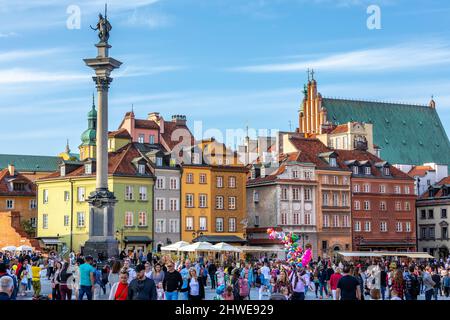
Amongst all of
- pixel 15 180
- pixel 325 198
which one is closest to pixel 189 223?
pixel 325 198

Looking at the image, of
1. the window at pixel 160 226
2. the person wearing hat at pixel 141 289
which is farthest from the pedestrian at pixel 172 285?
the window at pixel 160 226

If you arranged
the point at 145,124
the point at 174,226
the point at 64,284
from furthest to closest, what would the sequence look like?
Result: the point at 145,124, the point at 174,226, the point at 64,284

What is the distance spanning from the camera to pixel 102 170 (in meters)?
45.7

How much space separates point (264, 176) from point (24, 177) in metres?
25.1

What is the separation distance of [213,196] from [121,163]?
8.86 meters

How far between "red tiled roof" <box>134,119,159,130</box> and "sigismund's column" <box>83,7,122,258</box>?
34.5 m

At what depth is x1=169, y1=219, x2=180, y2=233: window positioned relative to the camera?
246 feet

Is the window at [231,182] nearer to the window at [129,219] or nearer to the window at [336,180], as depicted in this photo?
the window at [129,219]

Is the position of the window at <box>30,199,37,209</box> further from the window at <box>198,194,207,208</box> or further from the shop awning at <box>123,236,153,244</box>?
the window at <box>198,194,207,208</box>

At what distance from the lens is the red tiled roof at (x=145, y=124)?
8106 centimetres

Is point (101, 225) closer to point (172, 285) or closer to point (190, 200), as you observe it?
point (172, 285)

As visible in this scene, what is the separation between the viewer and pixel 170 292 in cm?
1720

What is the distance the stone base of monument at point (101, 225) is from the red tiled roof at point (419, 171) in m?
54.0
